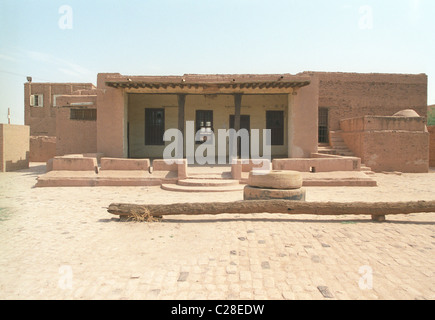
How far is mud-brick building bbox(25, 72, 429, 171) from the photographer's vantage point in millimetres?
13164

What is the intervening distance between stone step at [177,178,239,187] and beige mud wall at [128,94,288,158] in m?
5.94

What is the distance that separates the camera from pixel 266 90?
44.5ft

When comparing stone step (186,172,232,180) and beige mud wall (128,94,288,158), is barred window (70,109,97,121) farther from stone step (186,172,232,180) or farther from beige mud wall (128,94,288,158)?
stone step (186,172,232,180)

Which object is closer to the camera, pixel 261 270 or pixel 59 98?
pixel 261 270

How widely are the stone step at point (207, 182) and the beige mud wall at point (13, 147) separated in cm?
1047

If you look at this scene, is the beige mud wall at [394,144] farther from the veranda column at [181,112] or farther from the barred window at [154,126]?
the barred window at [154,126]

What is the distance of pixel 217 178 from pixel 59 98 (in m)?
9.55

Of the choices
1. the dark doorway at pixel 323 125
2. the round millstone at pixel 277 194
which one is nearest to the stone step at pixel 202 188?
the round millstone at pixel 277 194

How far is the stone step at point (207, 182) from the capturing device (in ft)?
33.1

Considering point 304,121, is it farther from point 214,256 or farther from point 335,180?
point 214,256

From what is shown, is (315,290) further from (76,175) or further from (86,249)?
→ (76,175)

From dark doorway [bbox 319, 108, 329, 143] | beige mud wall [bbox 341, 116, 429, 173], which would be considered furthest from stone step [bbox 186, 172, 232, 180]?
dark doorway [bbox 319, 108, 329, 143]

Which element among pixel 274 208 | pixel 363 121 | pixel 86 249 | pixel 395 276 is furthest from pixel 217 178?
pixel 363 121

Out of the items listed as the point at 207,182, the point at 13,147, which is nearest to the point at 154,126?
the point at 207,182
